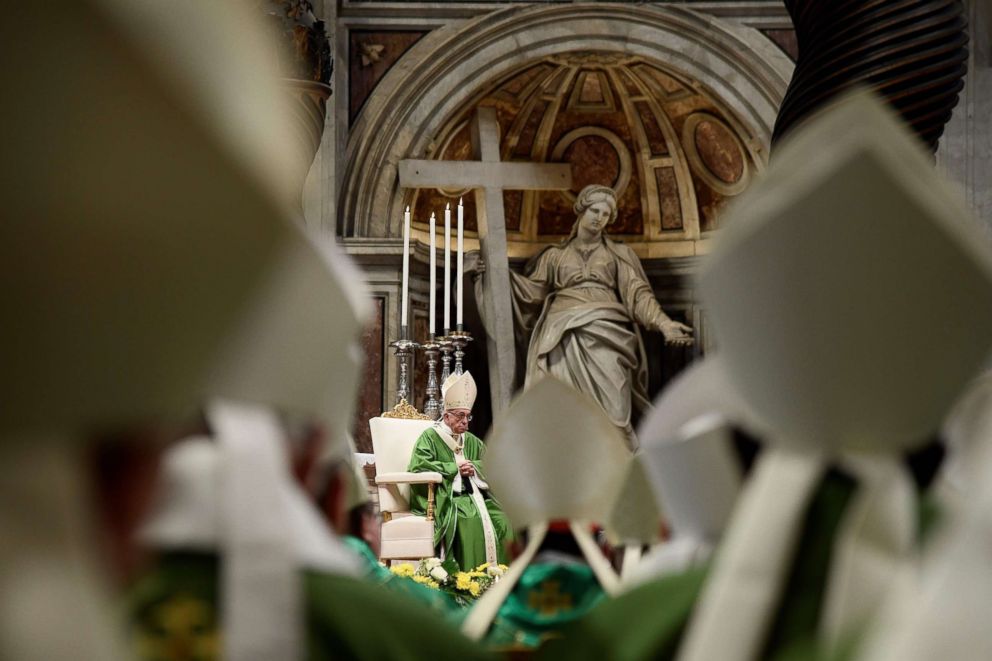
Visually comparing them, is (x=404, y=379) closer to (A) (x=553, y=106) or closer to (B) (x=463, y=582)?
(A) (x=553, y=106)

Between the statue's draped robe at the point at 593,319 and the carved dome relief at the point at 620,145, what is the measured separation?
73 cm

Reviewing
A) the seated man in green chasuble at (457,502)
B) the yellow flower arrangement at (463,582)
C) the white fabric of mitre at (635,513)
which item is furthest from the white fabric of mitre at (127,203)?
the seated man in green chasuble at (457,502)

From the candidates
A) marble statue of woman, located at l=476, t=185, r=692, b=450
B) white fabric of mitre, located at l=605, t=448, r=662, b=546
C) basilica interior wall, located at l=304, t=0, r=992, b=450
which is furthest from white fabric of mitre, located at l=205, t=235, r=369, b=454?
marble statue of woman, located at l=476, t=185, r=692, b=450

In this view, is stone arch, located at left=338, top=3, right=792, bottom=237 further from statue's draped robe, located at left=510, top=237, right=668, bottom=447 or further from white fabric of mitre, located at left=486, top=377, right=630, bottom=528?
white fabric of mitre, located at left=486, top=377, right=630, bottom=528

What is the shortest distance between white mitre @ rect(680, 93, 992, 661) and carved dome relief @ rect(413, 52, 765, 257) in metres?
9.51

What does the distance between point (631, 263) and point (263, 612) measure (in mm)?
9698

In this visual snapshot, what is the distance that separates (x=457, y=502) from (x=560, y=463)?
18.5 ft

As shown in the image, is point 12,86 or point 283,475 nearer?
point 12,86

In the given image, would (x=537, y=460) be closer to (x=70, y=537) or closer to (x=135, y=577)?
(x=135, y=577)

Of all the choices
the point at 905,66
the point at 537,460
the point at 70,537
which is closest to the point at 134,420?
the point at 70,537

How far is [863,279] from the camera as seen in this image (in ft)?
2.67

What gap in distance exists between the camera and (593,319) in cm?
1002

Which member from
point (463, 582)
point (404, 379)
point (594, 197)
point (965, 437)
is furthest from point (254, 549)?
point (594, 197)

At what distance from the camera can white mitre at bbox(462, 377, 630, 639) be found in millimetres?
1642
